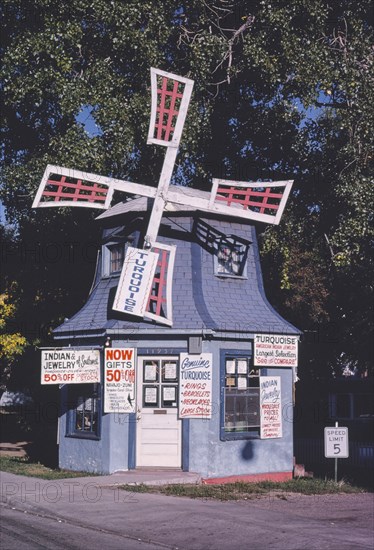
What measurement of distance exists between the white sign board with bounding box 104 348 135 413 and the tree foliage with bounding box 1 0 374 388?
6.37 meters

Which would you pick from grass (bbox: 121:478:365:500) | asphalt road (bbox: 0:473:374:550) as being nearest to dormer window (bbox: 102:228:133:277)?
asphalt road (bbox: 0:473:374:550)

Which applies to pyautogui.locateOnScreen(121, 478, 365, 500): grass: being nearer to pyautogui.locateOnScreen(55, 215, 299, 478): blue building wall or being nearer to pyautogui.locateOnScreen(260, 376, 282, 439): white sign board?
pyautogui.locateOnScreen(55, 215, 299, 478): blue building wall

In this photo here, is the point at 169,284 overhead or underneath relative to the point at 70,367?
overhead

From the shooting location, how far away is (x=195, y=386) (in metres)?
18.6

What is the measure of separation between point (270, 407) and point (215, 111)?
10649 mm

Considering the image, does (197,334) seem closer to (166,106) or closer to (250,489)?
(250,489)

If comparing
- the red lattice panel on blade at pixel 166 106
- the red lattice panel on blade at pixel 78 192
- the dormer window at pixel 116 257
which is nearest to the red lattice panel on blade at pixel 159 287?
the dormer window at pixel 116 257

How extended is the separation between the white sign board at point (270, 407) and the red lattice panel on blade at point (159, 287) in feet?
10.4

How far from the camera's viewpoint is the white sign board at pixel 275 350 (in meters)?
19.6

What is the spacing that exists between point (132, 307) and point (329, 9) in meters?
12.1

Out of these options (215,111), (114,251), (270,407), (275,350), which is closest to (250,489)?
(270,407)

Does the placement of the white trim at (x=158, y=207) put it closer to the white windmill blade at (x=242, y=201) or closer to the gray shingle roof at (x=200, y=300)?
the gray shingle roof at (x=200, y=300)

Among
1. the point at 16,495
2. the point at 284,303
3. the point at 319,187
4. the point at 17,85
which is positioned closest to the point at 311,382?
the point at 284,303

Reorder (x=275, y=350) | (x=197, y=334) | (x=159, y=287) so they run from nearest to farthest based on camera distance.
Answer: (x=197, y=334)
(x=159, y=287)
(x=275, y=350)
